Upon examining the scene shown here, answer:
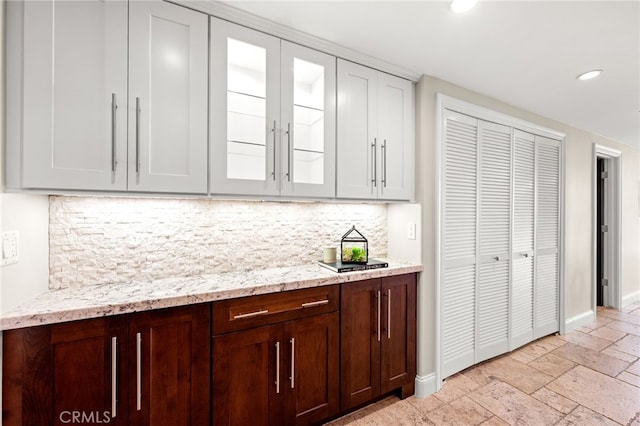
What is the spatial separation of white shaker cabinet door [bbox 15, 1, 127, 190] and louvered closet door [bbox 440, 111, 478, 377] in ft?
7.38

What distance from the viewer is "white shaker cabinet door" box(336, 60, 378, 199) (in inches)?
78.2

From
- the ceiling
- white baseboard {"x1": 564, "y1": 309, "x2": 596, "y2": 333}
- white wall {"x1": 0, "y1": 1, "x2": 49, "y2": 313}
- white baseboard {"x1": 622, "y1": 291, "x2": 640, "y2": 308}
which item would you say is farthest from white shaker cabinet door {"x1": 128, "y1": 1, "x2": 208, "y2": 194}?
white baseboard {"x1": 622, "y1": 291, "x2": 640, "y2": 308}

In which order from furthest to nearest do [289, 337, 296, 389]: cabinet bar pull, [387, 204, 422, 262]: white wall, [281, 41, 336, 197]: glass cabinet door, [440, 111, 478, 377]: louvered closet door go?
[440, 111, 478, 377]: louvered closet door → [387, 204, 422, 262]: white wall → [281, 41, 336, 197]: glass cabinet door → [289, 337, 296, 389]: cabinet bar pull

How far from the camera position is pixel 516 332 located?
2.91 metres

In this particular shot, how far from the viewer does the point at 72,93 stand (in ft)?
4.24

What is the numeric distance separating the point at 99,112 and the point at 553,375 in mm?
3858

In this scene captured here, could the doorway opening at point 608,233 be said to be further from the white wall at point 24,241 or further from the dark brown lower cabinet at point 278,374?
the white wall at point 24,241

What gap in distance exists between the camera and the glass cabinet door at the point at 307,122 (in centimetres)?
179

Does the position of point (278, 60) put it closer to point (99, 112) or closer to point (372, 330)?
point (99, 112)

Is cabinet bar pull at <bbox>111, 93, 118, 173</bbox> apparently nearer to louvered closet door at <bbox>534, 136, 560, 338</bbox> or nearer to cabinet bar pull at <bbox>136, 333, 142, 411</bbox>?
cabinet bar pull at <bbox>136, 333, 142, 411</bbox>

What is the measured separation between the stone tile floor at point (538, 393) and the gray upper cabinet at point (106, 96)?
2040mm

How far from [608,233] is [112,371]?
A: 622 cm

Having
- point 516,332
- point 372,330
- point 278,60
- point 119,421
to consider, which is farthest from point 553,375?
point 278,60

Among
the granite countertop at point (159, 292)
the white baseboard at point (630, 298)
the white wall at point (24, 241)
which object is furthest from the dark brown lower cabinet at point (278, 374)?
the white baseboard at point (630, 298)
